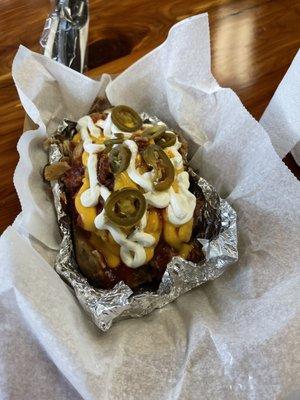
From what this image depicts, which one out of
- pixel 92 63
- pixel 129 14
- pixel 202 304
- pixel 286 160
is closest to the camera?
pixel 202 304

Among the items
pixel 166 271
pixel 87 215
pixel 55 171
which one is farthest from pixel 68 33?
pixel 166 271

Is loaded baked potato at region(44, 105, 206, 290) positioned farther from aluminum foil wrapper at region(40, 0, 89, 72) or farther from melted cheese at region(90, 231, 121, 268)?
aluminum foil wrapper at region(40, 0, 89, 72)

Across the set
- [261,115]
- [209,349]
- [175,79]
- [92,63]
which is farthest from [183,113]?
[209,349]

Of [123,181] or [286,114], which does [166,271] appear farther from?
[286,114]

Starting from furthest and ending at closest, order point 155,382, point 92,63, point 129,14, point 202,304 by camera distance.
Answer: point 129,14
point 92,63
point 202,304
point 155,382

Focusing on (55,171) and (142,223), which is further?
(55,171)

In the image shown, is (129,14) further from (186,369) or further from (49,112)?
(186,369)

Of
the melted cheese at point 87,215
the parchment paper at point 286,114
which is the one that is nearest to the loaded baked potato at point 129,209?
the melted cheese at point 87,215

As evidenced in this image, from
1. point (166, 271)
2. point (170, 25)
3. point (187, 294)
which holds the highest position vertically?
point (170, 25)
